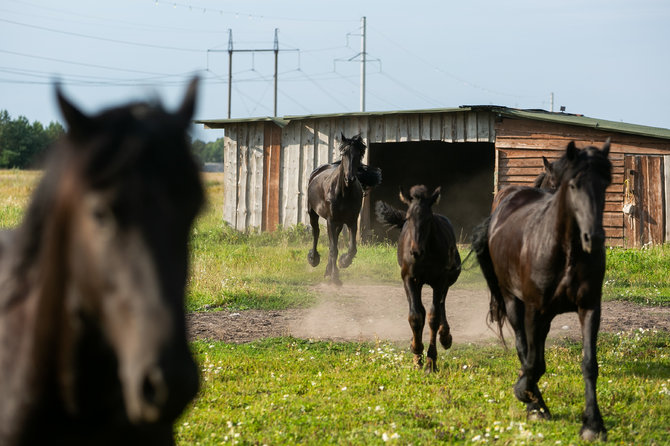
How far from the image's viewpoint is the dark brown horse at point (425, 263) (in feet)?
27.6

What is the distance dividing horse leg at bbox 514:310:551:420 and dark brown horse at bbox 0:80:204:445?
4829mm

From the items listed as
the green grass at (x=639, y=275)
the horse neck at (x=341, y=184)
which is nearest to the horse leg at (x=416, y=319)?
the green grass at (x=639, y=275)

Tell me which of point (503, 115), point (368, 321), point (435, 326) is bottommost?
point (368, 321)

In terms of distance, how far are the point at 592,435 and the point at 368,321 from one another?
19.6 ft

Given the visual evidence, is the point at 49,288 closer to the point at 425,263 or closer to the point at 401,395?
the point at 401,395

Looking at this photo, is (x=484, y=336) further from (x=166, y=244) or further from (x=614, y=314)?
(x=166, y=244)

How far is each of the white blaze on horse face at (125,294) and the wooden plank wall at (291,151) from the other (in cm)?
1899

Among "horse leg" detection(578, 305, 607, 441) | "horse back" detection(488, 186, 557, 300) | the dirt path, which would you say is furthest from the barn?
"horse leg" detection(578, 305, 607, 441)

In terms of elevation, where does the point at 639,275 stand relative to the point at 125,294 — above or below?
below

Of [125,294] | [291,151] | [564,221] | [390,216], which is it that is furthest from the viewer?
[291,151]

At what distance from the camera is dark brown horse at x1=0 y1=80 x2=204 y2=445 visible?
192 cm

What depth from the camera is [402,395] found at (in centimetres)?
725

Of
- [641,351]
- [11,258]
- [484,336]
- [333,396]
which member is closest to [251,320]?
[484,336]

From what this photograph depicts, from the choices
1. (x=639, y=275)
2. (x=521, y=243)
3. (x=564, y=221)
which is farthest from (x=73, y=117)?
(x=639, y=275)
